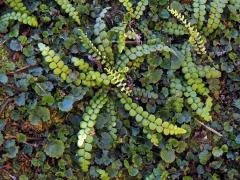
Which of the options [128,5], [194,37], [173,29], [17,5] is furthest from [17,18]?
[194,37]

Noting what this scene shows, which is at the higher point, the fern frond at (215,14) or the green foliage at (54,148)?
the fern frond at (215,14)

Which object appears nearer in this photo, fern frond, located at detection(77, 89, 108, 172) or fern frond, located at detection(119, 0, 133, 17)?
fern frond, located at detection(77, 89, 108, 172)

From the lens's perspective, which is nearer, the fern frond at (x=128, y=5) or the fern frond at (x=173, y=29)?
the fern frond at (x=128, y=5)

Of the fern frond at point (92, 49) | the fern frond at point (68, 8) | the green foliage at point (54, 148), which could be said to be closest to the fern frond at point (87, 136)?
the green foliage at point (54, 148)

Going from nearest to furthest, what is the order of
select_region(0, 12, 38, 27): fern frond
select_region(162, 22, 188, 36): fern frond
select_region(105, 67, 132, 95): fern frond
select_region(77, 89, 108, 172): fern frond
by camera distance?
select_region(77, 89, 108, 172): fern frond
select_region(105, 67, 132, 95): fern frond
select_region(0, 12, 38, 27): fern frond
select_region(162, 22, 188, 36): fern frond

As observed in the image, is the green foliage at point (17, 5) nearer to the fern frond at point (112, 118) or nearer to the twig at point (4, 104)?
the twig at point (4, 104)

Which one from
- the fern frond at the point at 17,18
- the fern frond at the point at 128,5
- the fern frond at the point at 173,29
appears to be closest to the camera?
the fern frond at the point at 17,18

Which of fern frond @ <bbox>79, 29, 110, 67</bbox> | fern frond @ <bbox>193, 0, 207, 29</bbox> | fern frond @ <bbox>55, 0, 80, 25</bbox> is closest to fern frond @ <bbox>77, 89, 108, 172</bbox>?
fern frond @ <bbox>79, 29, 110, 67</bbox>

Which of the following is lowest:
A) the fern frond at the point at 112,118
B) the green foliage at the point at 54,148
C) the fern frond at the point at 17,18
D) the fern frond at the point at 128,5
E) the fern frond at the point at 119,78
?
the green foliage at the point at 54,148

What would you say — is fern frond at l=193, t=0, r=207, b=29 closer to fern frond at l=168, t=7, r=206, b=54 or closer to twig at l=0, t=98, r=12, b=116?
fern frond at l=168, t=7, r=206, b=54

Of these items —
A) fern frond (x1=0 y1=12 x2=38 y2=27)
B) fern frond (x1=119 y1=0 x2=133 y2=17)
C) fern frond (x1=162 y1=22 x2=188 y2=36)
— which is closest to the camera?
fern frond (x1=0 y1=12 x2=38 y2=27)
